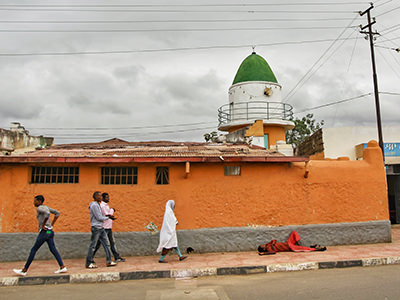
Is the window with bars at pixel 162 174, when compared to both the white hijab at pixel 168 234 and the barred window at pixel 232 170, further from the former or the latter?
the barred window at pixel 232 170

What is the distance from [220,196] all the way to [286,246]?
7.17 ft

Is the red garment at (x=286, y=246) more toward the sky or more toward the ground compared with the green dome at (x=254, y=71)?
more toward the ground

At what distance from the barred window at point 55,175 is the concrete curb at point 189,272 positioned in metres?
2.78

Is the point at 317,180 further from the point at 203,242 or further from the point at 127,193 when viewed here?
the point at 127,193

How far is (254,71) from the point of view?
19.1m

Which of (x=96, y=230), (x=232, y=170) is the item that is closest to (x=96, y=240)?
(x=96, y=230)

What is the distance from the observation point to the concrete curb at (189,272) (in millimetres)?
6309

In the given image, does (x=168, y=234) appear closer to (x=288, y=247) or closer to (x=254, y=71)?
(x=288, y=247)

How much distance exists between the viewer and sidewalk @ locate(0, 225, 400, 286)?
6446 mm

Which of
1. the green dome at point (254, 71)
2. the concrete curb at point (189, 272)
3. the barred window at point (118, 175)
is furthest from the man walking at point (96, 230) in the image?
the green dome at point (254, 71)

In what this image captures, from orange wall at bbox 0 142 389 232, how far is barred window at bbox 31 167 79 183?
15 centimetres

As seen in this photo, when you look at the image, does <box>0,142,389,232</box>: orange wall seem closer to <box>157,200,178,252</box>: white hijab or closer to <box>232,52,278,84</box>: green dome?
<box>157,200,178,252</box>: white hijab

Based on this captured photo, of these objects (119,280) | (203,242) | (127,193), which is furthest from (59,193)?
(203,242)

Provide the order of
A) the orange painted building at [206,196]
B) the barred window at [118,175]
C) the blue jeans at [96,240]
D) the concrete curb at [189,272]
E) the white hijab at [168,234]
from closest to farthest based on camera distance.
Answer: the concrete curb at [189,272] → the blue jeans at [96,240] → the white hijab at [168,234] → the orange painted building at [206,196] → the barred window at [118,175]
